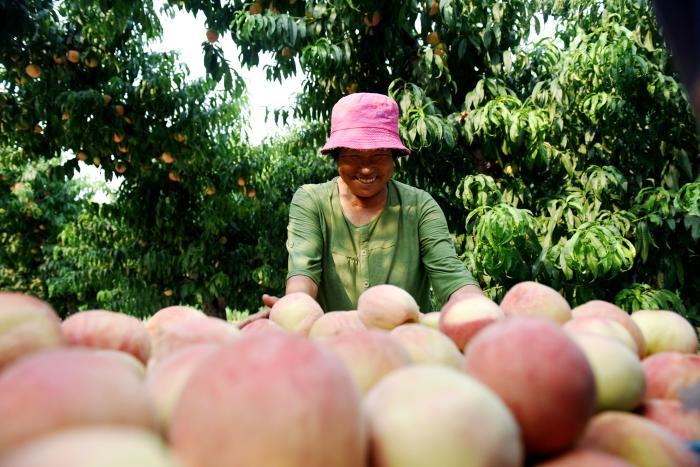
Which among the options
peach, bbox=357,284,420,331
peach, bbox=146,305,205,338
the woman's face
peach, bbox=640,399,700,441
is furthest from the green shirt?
peach, bbox=640,399,700,441

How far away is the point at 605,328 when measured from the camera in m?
1.25

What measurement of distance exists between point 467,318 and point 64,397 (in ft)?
3.24

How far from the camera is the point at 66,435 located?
0.56 meters

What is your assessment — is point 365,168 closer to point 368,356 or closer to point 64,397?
point 368,356

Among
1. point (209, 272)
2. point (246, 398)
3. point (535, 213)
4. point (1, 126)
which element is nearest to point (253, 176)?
point (209, 272)

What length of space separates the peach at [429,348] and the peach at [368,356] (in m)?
0.11

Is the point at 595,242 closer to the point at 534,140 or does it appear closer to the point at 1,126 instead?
the point at 534,140

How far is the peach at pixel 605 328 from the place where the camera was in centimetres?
125

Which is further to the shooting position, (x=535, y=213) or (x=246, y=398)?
(x=535, y=213)

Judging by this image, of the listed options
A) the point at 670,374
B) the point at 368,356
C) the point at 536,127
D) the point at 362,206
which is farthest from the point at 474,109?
the point at 368,356

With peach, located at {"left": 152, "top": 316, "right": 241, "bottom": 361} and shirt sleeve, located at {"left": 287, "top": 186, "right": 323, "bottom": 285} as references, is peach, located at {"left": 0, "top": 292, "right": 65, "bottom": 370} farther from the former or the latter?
shirt sleeve, located at {"left": 287, "top": 186, "right": 323, "bottom": 285}

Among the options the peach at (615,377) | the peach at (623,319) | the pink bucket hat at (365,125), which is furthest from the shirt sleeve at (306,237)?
the peach at (615,377)

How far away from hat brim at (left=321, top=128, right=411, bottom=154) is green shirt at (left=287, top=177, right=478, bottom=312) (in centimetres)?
29

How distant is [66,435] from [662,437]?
77 cm
